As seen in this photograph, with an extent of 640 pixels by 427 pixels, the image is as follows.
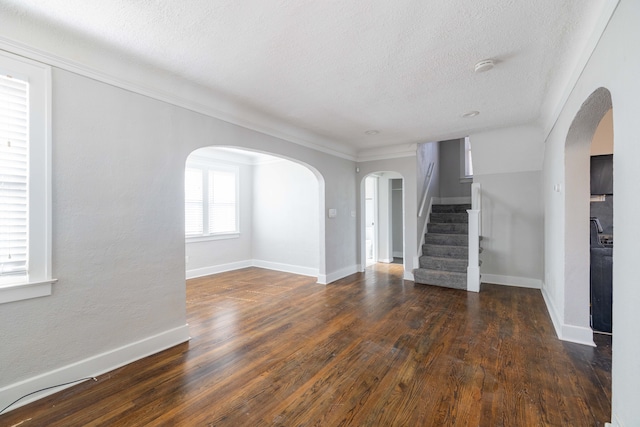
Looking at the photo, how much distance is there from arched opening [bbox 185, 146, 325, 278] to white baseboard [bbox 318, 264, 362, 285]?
45 centimetres

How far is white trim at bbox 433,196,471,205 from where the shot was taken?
6.93 meters

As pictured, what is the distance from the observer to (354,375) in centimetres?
221

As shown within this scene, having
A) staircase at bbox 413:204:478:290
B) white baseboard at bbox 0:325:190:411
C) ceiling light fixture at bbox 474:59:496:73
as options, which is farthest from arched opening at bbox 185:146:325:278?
ceiling light fixture at bbox 474:59:496:73

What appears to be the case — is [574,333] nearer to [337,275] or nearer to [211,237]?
[337,275]

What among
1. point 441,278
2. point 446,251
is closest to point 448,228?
point 446,251

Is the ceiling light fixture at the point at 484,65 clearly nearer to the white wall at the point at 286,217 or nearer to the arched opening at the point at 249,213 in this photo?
the arched opening at the point at 249,213

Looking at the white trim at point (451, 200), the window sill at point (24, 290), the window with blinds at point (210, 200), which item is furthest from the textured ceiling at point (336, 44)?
the white trim at point (451, 200)

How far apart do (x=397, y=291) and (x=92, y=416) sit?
3.89 m

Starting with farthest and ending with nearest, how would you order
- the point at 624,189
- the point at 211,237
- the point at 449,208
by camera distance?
the point at 449,208
the point at 211,237
the point at 624,189

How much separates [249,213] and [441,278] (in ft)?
14.5

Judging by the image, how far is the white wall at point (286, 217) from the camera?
5.80 metres

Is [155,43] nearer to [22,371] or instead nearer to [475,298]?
[22,371]

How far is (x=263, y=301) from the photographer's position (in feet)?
13.3

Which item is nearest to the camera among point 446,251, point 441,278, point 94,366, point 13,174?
point 13,174
